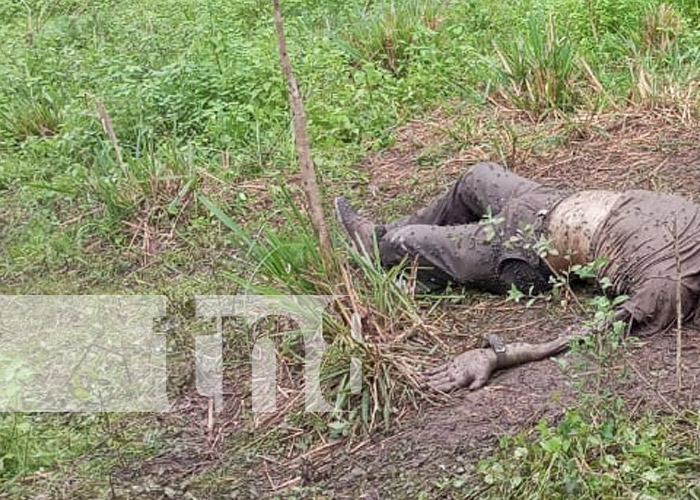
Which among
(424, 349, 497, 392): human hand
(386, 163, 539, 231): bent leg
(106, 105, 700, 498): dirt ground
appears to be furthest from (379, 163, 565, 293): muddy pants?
(424, 349, 497, 392): human hand

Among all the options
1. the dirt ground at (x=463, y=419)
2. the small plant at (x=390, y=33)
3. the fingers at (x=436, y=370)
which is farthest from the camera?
the small plant at (x=390, y=33)

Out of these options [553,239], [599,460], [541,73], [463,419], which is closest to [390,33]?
[541,73]

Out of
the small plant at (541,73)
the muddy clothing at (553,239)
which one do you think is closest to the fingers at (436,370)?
the muddy clothing at (553,239)

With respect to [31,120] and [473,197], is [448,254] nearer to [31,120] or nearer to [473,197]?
[473,197]

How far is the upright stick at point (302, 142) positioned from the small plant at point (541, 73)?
2.03 m

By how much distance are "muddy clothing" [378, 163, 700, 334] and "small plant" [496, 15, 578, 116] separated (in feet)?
4.16

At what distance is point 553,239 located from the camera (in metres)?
3.88

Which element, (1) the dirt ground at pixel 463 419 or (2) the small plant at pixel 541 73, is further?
(2) the small plant at pixel 541 73

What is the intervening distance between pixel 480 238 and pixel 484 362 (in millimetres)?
664

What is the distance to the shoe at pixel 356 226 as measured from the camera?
4.27 meters

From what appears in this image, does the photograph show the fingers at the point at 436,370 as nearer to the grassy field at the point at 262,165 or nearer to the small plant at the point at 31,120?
the grassy field at the point at 262,165

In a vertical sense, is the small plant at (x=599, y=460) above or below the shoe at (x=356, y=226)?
below

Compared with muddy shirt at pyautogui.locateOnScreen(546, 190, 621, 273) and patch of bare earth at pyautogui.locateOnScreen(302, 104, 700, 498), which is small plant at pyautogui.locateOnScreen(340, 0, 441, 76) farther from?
muddy shirt at pyautogui.locateOnScreen(546, 190, 621, 273)

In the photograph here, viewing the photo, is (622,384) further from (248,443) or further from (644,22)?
(644,22)
